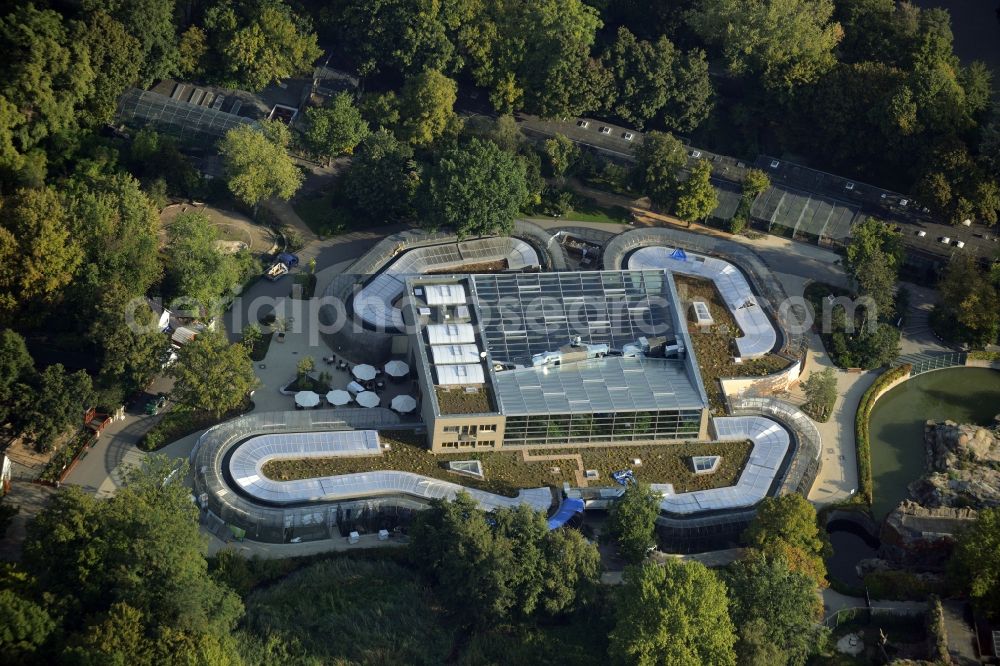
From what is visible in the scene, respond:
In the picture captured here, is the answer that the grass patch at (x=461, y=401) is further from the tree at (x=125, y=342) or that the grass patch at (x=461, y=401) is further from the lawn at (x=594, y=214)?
the lawn at (x=594, y=214)

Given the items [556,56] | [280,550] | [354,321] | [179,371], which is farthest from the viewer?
[556,56]

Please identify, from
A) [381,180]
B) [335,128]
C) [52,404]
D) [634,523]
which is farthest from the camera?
[335,128]

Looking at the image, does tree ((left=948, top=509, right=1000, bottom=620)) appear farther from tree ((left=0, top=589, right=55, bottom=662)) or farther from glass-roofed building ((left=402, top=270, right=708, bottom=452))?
tree ((left=0, top=589, right=55, bottom=662))

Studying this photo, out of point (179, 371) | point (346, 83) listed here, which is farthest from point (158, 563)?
point (346, 83)

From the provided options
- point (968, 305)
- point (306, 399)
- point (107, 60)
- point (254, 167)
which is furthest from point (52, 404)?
point (968, 305)

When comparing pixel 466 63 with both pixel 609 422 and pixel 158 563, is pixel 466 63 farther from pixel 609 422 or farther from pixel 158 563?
pixel 158 563

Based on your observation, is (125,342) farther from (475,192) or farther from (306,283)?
(475,192)
